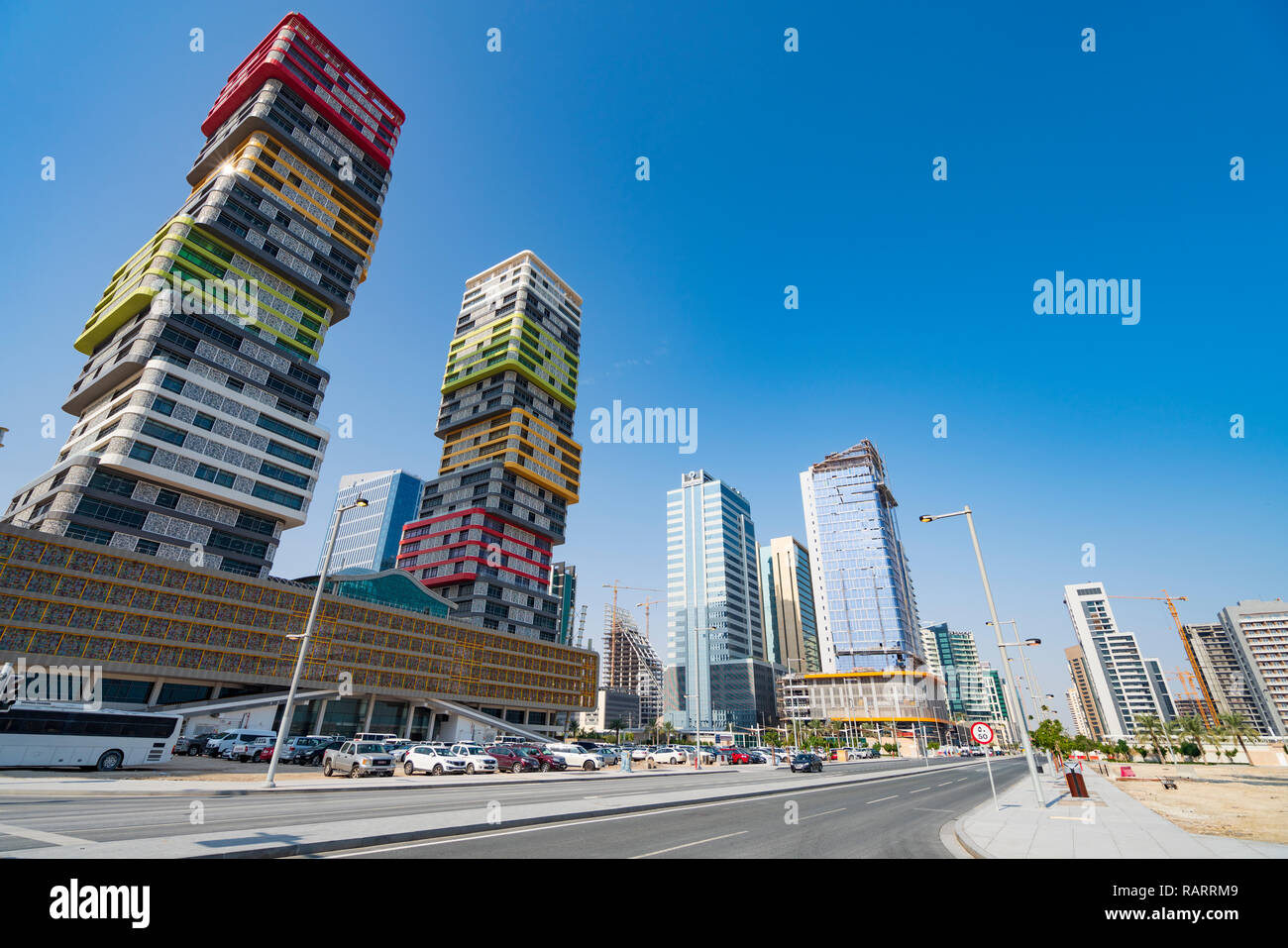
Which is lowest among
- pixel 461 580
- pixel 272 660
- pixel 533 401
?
pixel 272 660

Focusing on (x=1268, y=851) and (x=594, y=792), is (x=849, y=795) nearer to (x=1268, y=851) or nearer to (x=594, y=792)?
(x=594, y=792)

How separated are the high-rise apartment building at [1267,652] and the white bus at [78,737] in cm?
Result: 22176

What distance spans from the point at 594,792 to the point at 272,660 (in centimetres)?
5484

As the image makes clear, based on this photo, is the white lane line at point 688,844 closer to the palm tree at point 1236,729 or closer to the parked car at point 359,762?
the parked car at point 359,762

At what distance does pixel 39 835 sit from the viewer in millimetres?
9320

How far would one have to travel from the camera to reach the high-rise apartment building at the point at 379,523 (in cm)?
15995

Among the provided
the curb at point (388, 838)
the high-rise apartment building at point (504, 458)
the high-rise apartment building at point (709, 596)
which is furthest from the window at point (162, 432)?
the high-rise apartment building at point (709, 596)

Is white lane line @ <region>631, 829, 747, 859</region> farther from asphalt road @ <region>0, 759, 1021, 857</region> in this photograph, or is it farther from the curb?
the curb

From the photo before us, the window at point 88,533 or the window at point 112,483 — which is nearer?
the window at point 88,533

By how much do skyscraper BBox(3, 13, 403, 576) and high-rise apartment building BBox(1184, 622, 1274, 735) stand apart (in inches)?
8257

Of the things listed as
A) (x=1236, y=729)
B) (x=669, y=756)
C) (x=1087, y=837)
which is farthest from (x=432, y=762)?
(x=1236, y=729)

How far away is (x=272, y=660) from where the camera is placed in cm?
6012
